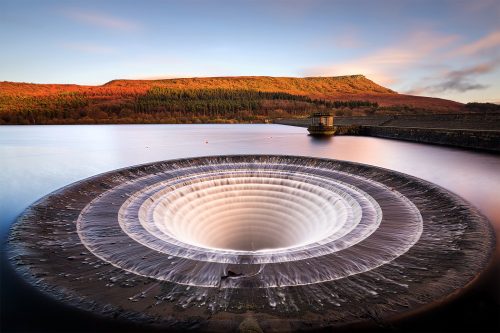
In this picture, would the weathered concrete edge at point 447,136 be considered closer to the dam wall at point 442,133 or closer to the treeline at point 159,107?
the dam wall at point 442,133

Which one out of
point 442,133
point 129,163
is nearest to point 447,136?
point 442,133

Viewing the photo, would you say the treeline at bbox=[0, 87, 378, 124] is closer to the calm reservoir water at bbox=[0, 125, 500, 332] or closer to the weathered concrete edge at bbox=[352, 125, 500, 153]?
the calm reservoir water at bbox=[0, 125, 500, 332]

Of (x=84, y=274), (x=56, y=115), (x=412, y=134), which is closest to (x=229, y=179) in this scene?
(x=84, y=274)

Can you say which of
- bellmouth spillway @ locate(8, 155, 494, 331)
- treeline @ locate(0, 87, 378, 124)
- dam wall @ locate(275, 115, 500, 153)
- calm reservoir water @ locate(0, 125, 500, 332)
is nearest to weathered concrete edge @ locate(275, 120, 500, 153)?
dam wall @ locate(275, 115, 500, 153)

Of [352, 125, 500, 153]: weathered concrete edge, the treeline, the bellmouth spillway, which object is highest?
the treeline

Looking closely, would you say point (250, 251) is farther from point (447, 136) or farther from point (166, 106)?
point (166, 106)

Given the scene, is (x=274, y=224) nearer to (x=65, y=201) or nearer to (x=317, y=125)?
(x=65, y=201)
